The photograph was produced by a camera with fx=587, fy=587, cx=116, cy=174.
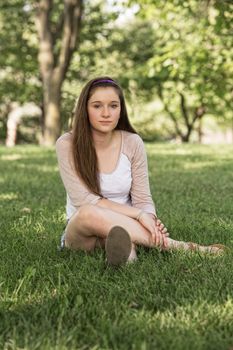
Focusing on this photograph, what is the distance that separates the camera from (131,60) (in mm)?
33469

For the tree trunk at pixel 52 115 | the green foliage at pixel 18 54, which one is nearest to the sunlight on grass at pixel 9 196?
the tree trunk at pixel 52 115

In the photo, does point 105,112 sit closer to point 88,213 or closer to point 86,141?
point 86,141

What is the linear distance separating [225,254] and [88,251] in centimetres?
95

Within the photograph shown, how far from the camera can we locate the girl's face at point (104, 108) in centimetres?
412

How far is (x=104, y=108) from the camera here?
414 centimetres

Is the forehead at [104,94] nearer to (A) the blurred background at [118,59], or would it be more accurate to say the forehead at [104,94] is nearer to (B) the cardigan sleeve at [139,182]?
(B) the cardigan sleeve at [139,182]

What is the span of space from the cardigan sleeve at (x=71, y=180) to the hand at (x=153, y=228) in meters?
0.35

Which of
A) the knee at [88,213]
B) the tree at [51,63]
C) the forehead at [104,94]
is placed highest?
the tree at [51,63]

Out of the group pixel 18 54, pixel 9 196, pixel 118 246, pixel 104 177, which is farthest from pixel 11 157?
pixel 18 54

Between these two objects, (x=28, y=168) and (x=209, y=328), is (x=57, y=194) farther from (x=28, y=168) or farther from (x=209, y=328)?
(x=209, y=328)

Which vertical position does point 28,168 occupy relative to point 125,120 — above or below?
below

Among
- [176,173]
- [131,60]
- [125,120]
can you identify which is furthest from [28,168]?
[131,60]

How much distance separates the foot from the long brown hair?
0.69m

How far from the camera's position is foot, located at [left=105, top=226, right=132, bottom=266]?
11.4 ft
